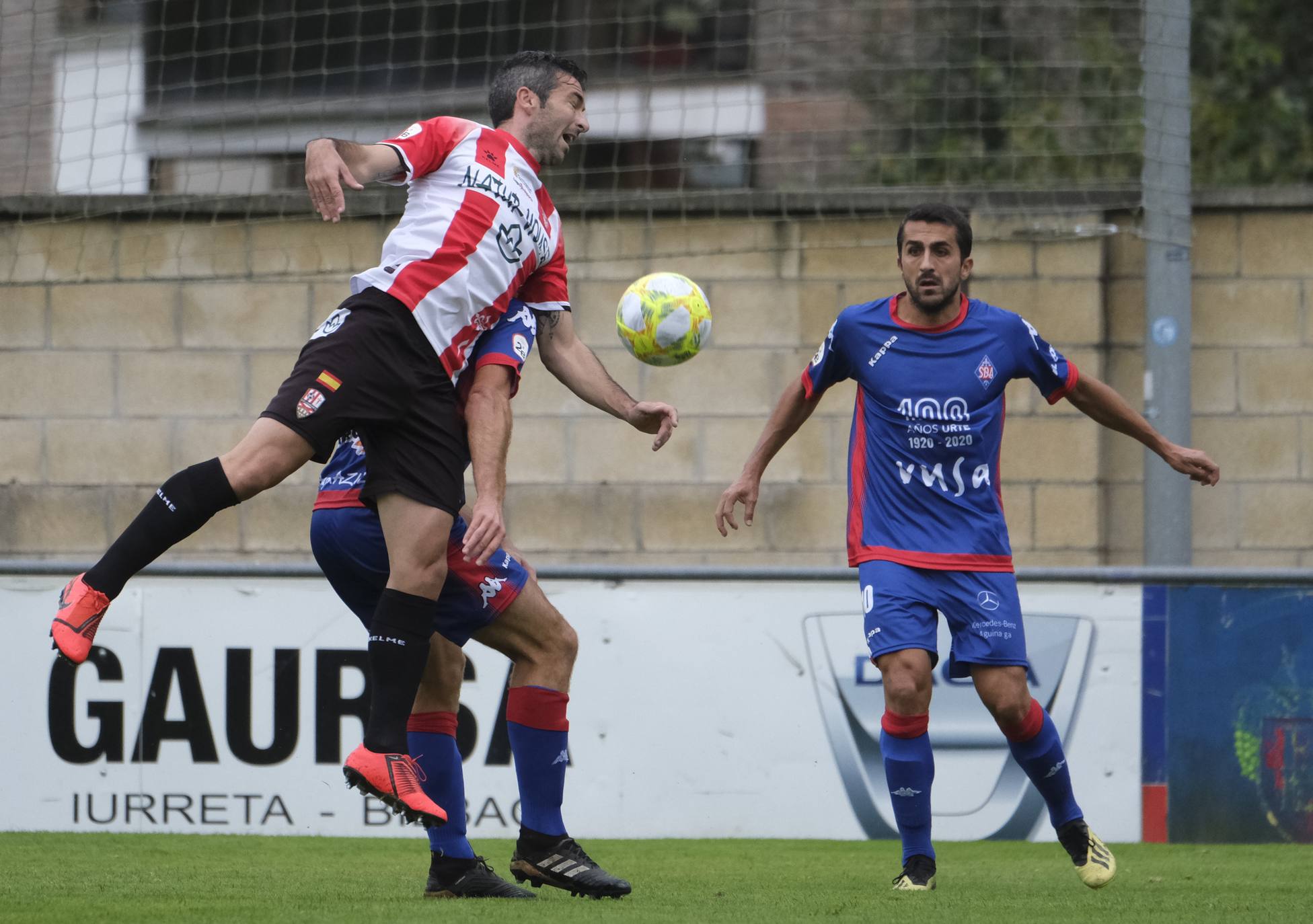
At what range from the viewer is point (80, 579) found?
3.82 metres

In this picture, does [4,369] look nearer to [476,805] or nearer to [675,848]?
[476,805]

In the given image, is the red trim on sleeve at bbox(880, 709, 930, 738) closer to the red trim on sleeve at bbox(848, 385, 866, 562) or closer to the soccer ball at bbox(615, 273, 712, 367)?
the red trim on sleeve at bbox(848, 385, 866, 562)

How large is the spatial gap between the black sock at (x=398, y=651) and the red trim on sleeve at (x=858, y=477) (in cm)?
145

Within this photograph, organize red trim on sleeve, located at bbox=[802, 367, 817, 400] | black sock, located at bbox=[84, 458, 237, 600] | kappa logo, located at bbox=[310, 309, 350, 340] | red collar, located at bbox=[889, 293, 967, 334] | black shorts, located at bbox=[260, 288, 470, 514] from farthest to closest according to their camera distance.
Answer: red trim on sleeve, located at bbox=[802, 367, 817, 400] → red collar, located at bbox=[889, 293, 967, 334] → kappa logo, located at bbox=[310, 309, 350, 340] → black shorts, located at bbox=[260, 288, 470, 514] → black sock, located at bbox=[84, 458, 237, 600]

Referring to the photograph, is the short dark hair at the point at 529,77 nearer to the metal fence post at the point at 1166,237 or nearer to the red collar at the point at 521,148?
the red collar at the point at 521,148

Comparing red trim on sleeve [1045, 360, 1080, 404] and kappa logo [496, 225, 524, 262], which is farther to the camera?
red trim on sleeve [1045, 360, 1080, 404]

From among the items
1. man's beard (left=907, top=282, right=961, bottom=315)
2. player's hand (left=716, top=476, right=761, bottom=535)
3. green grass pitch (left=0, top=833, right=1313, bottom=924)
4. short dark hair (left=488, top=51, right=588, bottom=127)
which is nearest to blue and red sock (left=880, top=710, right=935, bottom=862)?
green grass pitch (left=0, top=833, right=1313, bottom=924)

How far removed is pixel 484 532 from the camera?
3.99m

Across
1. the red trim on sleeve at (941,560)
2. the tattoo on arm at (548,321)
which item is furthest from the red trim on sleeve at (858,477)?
the tattoo on arm at (548,321)

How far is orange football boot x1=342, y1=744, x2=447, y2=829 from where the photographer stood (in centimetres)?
371

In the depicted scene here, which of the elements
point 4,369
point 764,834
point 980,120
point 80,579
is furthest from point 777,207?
point 80,579

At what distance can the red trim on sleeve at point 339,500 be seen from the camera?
425 centimetres

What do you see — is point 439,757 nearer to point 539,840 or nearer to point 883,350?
point 539,840

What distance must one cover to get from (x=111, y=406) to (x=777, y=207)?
11.9ft
